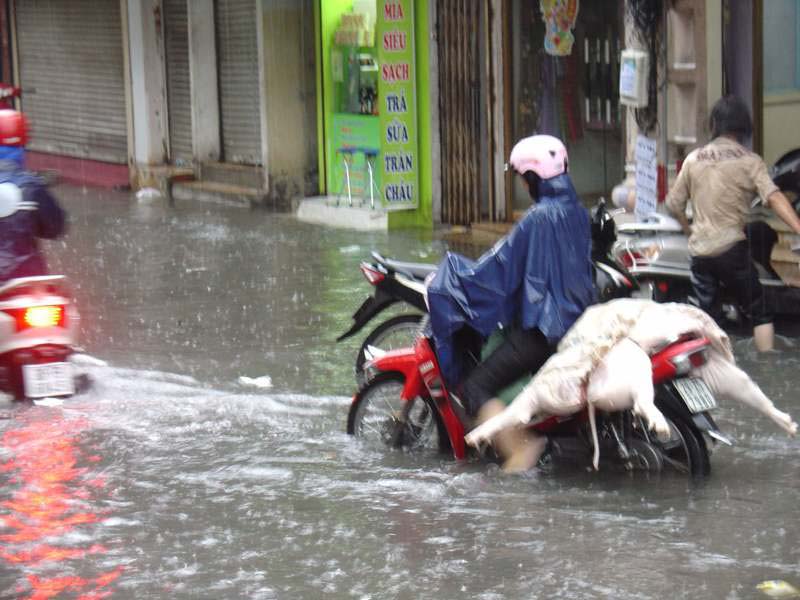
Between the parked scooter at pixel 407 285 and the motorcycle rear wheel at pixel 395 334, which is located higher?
the parked scooter at pixel 407 285

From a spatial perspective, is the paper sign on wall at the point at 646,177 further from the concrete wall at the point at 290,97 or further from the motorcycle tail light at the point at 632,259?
the concrete wall at the point at 290,97

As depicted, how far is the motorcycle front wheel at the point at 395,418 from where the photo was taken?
7.27 m

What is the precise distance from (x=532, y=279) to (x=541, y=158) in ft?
1.80

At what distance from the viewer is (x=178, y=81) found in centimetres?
2023

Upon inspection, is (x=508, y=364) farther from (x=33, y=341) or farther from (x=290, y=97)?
(x=290, y=97)

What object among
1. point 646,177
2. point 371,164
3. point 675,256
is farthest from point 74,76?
point 675,256

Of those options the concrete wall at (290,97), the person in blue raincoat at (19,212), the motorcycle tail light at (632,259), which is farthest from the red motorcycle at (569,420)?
the concrete wall at (290,97)

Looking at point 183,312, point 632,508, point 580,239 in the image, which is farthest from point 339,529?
point 183,312

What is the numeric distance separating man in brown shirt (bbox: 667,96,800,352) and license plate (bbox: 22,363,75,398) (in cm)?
382

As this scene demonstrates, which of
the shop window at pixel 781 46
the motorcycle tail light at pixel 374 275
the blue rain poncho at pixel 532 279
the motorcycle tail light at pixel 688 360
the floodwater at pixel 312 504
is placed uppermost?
the shop window at pixel 781 46

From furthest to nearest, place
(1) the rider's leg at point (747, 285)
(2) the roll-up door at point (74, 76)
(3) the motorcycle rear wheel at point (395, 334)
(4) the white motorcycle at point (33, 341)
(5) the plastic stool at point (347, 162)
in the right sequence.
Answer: (2) the roll-up door at point (74, 76), (5) the plastic stool at point (347, 162), (1) the rider's leg at point (747, 285), (3) the motorcycle rear wheel at point (395, 334), (4) the white motorcycle at point (33, 341)

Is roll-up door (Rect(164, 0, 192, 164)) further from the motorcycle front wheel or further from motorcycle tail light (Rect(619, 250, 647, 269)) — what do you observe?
the motorcycle front wheel

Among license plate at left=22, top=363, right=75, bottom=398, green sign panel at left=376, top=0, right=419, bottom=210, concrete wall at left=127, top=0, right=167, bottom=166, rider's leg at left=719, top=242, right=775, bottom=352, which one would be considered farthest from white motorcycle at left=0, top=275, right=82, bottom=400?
concrete wall at left=127, top=0, right=167, bottom=166

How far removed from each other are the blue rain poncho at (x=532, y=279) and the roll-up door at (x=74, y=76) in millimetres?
15760
